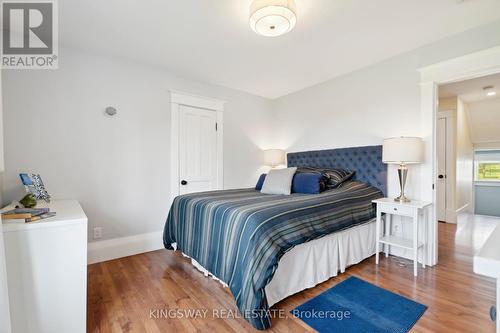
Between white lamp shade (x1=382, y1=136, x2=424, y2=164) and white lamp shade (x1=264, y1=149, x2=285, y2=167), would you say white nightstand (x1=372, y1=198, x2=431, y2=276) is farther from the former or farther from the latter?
white lamp shade (x1=264, y1=149, x2=285, y2=167)

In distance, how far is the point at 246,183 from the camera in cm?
420

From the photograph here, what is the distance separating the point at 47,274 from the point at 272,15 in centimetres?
223

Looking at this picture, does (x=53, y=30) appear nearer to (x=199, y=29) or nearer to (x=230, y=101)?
(x=199, y=29)

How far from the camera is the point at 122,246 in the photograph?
9.37 ft

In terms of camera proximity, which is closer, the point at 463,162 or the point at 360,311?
the point at 360,311

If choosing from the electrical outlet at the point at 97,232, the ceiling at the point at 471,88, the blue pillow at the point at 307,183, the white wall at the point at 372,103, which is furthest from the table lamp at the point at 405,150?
the electrical outlet at the point at 97,232

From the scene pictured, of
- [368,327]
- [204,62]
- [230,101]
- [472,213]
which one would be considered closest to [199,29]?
[204,62]

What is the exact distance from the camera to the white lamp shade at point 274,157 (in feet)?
13.7

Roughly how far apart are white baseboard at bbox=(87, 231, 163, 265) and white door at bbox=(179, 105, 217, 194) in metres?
0.75

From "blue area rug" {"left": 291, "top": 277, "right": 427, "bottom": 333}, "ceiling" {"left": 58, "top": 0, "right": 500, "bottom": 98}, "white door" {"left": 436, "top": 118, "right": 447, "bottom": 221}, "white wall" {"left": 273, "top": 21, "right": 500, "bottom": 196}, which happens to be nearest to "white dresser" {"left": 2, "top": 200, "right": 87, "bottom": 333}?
"blue area rug" {"left": 291, "top": 277, "right": 427, "bottom": 333}

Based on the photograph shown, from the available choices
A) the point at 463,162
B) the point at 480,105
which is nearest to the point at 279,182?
the point at 463,162

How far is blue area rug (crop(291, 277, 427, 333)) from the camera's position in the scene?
5.20ft

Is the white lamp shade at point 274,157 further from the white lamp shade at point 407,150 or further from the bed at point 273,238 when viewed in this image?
the white lamp shade at point 407,150

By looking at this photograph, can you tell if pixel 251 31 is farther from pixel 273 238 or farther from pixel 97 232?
pixel 97 232
